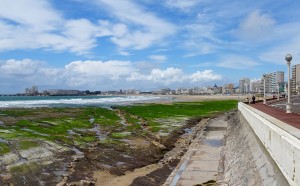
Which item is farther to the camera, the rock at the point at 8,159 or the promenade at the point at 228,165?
the rock at the point at 8,159

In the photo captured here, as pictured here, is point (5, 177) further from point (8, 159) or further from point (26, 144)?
point (26, 144)

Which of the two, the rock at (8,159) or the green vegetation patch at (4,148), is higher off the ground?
the green vegetation patch at (4,148)

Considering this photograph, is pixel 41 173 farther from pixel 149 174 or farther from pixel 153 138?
pixel 153 138

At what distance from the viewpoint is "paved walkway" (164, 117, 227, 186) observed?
1589 cm

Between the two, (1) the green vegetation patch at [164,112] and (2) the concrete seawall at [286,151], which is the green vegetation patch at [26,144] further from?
(2) the concrete seawall at [286,151]

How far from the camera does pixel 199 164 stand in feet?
62.1

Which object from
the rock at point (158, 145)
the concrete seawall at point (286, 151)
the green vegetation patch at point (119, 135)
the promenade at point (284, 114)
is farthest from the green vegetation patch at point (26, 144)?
the concrete seawall at point (286, 151)

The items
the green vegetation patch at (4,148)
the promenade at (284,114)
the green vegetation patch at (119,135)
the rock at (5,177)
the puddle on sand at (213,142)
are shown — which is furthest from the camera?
the green vegetation patch at (119,135)

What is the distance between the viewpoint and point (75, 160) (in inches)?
770

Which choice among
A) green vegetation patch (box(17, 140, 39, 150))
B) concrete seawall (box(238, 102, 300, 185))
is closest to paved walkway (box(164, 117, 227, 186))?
concrete seawall (box(238, 102, 300, 185))

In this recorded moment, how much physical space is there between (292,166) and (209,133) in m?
24.4

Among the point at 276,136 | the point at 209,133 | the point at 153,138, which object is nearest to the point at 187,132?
the point at 209,133

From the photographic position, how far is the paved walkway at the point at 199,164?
15.9 m

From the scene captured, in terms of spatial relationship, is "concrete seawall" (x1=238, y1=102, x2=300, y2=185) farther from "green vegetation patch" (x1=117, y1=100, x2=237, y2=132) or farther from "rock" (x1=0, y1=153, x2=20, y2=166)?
"green vegetation patch" (x1=117, y1=100, x2=237, y2=132)
